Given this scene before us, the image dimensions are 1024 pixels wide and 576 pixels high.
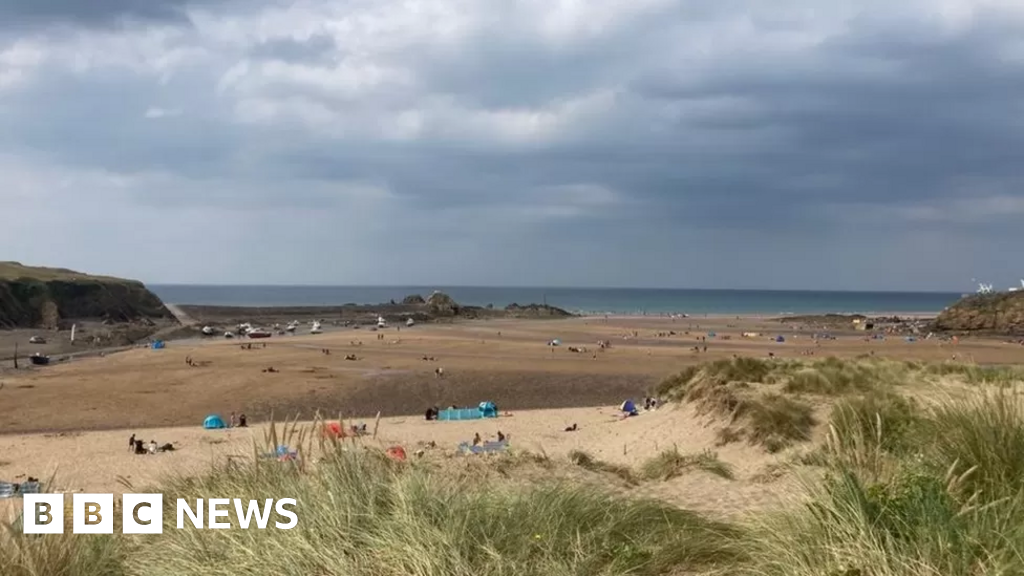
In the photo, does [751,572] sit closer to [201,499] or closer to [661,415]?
[201,499]

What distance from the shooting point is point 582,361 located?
1548 inches

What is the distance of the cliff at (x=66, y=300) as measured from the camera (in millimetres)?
63281

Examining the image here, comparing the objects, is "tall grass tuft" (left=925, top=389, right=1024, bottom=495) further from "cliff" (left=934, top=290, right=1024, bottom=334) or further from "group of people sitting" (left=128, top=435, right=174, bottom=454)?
"cliff" (left=934, top=290, right=1024, bottom=334)

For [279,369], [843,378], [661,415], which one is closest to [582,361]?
[279,369]

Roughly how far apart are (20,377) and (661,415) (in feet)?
92.0

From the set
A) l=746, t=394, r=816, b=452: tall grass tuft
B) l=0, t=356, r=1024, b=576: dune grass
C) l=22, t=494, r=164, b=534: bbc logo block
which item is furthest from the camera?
l=746, t=394, r=816, b=452: tall grass tuft

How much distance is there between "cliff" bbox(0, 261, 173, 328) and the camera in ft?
208

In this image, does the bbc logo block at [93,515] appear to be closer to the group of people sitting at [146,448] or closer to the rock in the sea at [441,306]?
the group of people sitting at [146,448]

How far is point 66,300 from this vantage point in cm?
7138

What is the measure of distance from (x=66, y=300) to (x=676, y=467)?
74178 mm

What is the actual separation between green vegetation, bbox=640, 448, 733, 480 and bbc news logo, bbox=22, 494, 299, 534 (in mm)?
5807

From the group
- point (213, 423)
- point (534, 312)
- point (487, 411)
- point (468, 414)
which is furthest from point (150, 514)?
point (534, 312)

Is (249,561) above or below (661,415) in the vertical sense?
above

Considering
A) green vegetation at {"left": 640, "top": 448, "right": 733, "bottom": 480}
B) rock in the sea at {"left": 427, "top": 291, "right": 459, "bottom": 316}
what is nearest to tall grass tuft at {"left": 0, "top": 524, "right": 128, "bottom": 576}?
green vegetation at {"left": 640, "top": 448, "right": 733, "bottom": 480}
